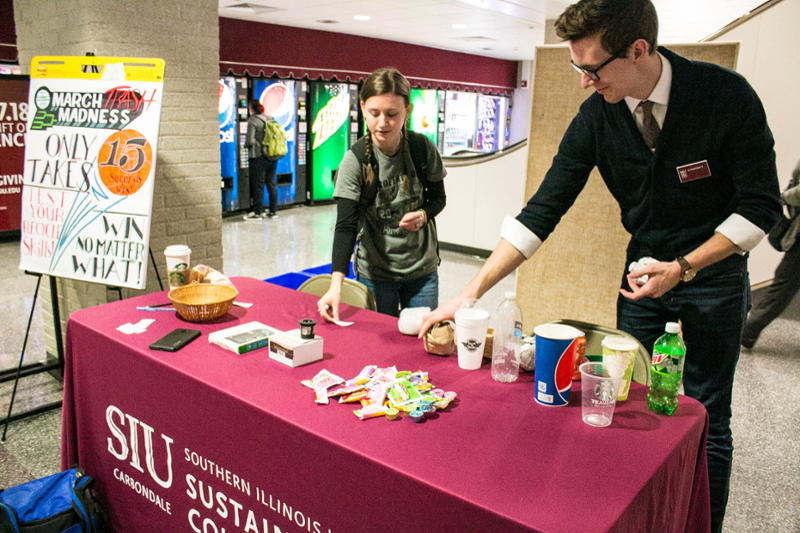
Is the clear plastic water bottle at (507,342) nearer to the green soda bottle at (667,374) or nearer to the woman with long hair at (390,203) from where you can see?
the green soda bottle at (667,374)

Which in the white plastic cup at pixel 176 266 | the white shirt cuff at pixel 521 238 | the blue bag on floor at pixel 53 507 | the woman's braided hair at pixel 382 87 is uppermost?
the woman's braided hair at pixel 382 87

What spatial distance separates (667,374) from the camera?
134 cm

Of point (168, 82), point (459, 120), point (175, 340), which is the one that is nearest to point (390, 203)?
point (175, 340)

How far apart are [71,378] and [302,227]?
6.16 metres

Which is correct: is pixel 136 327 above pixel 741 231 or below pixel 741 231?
below

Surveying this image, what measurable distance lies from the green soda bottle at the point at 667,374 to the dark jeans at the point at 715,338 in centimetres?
35

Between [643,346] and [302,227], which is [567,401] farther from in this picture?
[302,227]

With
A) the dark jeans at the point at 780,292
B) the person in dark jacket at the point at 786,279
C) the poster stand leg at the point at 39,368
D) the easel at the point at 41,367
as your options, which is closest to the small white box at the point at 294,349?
the easel at the point at 41,367

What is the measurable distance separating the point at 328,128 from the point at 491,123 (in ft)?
21.3

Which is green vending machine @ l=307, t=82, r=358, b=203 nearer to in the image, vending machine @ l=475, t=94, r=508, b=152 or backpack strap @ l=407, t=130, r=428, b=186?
vending machine @ l=475, t=94, r=508, b=152

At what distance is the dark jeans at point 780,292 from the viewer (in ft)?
12.5

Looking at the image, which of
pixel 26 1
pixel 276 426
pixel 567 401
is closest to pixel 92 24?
pixel 26 1

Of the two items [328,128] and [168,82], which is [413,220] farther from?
[328,128]

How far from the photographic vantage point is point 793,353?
13.2 ft
